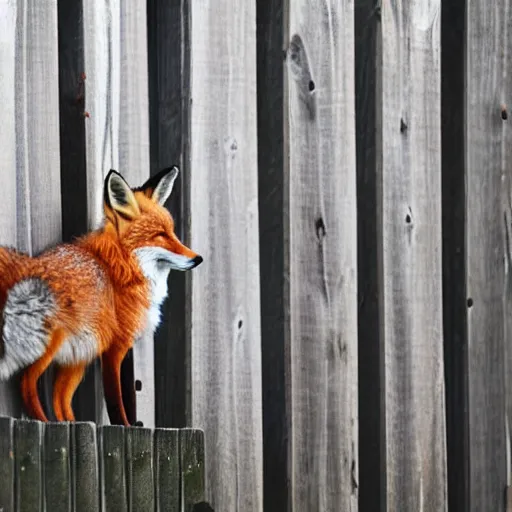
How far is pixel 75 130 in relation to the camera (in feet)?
8.95

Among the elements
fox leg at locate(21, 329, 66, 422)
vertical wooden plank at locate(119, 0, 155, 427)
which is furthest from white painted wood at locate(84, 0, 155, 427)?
fox leg at locate(21, 329, 66, 422)

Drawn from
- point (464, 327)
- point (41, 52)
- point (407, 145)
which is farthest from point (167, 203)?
point (464, 327)

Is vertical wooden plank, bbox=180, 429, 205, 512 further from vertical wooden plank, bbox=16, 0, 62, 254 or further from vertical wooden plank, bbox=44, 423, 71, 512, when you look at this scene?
vertical wooden plank, bbox=16, 0, 62, 254

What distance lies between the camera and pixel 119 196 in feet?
8.53

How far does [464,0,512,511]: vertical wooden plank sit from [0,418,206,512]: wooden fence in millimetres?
1236

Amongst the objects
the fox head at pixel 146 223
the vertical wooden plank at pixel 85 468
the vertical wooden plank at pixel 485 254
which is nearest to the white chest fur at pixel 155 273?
Answer: the fox head at pixel 146 223

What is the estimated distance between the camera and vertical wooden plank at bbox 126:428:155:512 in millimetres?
2305

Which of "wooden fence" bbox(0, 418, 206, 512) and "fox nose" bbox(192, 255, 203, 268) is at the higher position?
"fox nose" bbox(192, 255, 203, 268)

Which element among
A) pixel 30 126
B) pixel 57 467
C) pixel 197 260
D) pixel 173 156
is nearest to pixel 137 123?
pixel 173 156

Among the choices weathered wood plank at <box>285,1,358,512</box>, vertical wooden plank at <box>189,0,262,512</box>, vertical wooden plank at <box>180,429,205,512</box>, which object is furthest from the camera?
weathered wood plank at <box>285,1,358,512</box>

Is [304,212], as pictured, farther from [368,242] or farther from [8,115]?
[8,115]

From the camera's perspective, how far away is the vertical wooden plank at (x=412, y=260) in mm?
3240

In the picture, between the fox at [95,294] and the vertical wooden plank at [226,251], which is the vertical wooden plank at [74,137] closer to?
the fox at [95,294]

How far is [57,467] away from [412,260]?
1.42 m
